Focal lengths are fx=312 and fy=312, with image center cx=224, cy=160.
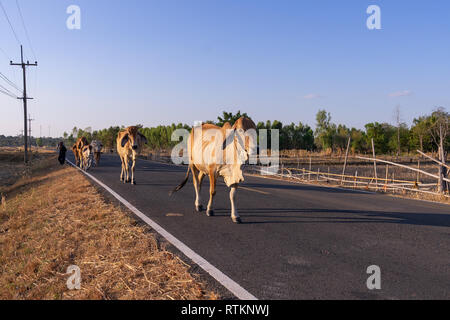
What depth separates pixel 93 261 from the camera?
481 centimetres

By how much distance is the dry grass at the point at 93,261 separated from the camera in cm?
383

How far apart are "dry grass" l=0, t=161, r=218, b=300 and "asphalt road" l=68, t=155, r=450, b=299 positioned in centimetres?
66

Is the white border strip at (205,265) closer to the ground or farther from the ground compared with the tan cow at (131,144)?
closer to the ground

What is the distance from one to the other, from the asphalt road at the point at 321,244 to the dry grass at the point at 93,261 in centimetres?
66

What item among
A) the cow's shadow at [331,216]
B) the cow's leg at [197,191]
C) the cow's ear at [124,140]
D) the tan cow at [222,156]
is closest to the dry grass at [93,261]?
the cow's leg at [197,191]

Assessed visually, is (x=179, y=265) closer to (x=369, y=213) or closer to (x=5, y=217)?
(x=369, y=213)

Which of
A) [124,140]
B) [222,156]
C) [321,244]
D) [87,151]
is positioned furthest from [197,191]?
Answer: [87,151]

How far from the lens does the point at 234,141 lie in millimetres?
6797

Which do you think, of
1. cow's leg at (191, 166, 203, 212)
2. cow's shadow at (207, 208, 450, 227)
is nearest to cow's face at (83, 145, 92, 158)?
cow's leg at (191, 166, 203, 212)

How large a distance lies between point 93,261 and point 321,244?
149 inches

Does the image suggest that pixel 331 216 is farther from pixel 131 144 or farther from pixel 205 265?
pixel 131 144

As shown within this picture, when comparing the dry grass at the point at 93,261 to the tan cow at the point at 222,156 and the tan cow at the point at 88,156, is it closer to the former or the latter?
the tan cow at the point at 222,156
